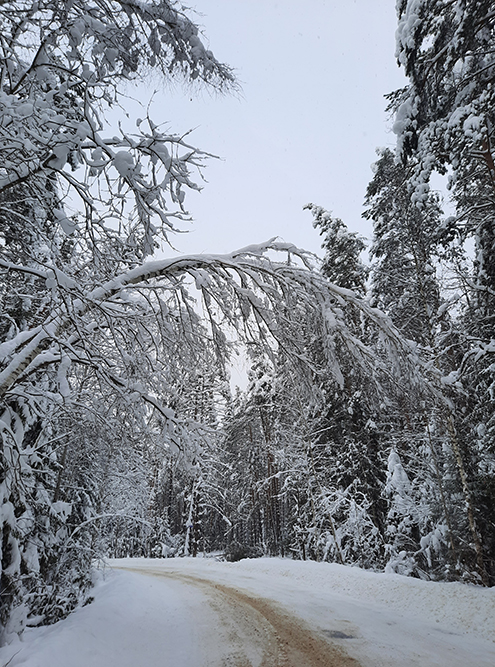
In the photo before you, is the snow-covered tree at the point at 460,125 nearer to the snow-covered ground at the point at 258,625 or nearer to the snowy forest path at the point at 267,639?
the snow-covered ground at the point at 258,625

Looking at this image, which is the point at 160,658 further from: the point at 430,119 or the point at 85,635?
the point at 430,119

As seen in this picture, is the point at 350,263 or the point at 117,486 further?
the point at 350,263

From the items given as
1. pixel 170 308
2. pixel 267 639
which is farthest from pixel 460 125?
pixel 267 639

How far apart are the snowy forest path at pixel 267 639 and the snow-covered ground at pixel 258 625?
0.11 feet

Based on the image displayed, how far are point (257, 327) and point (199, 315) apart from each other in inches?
35.6

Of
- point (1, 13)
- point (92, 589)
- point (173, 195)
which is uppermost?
point (1, 13)

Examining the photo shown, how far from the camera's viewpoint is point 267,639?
6043 mm

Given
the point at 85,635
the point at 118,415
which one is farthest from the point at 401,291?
the point at 85,635

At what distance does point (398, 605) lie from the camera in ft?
26.7

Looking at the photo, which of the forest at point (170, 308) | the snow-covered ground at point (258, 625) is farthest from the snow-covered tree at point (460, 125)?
the snow-covered ground at point (258, 625)

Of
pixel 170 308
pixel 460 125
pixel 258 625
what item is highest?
pixel 460 125

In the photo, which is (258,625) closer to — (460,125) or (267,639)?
(267,639)

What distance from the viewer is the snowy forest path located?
5137mm

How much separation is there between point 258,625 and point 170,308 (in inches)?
231
